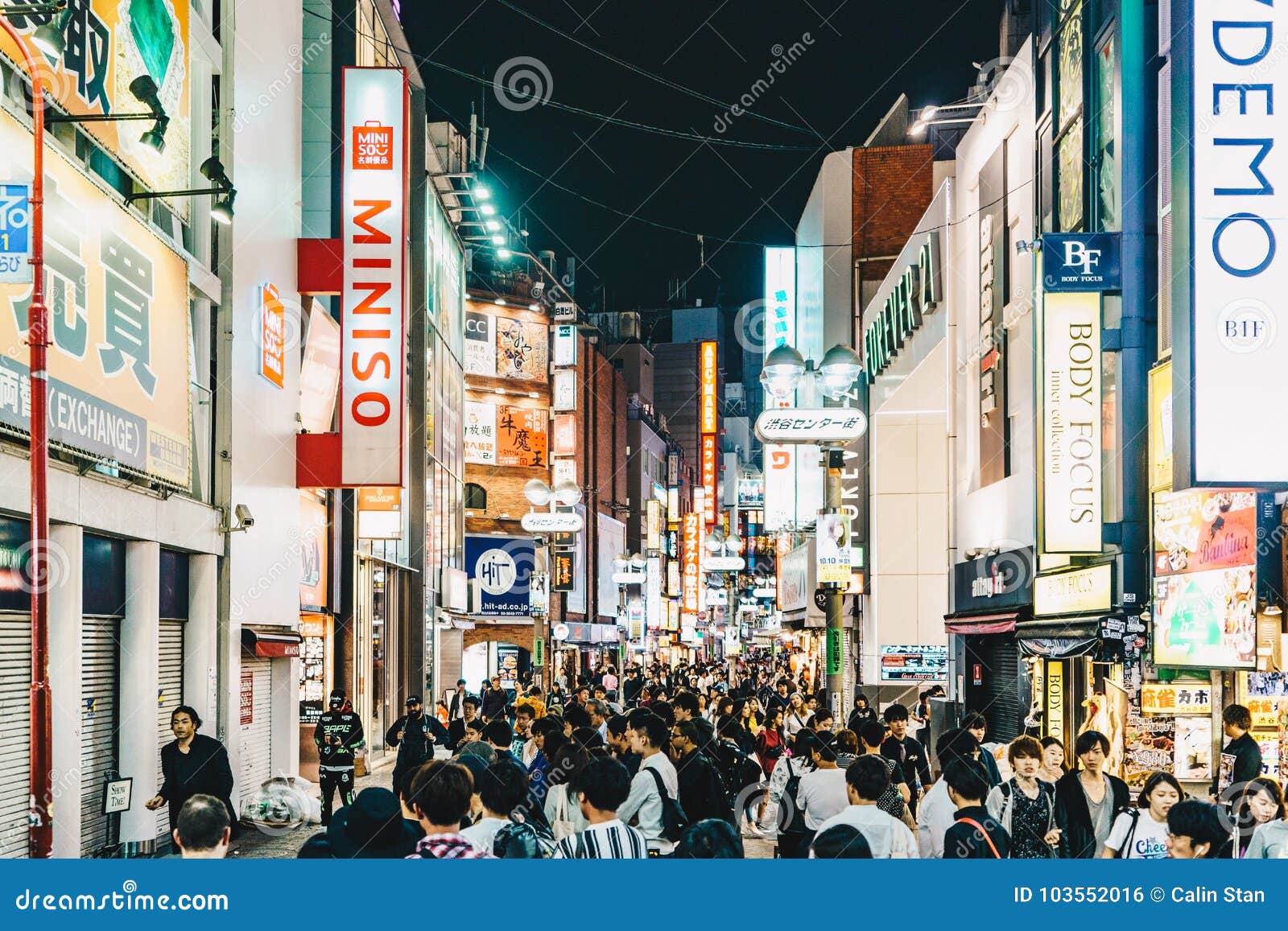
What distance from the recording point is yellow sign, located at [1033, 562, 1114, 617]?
1775 cm

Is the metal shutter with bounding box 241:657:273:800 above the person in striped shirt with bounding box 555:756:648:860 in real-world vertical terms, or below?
below

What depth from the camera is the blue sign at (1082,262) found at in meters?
17.6

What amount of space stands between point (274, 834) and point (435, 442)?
21.0m

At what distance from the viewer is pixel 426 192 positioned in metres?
36.8

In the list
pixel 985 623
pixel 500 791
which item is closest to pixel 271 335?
pixel 985 623

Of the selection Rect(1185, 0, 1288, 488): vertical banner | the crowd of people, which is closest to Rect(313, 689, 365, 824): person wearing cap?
the crowd of people

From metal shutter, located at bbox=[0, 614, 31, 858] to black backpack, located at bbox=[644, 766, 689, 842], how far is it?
18.9ft

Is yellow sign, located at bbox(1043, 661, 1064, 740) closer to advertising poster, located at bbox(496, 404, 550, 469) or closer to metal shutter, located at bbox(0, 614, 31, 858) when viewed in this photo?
Result: metal shutter, located at bbox(0, 614, 31, 858)

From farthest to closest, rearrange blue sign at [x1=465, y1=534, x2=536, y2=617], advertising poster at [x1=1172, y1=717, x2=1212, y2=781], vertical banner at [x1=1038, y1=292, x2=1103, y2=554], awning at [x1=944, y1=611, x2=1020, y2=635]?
blue sign at [x1=465, y1=534, x2=536, y2=617] < awning at [x1=944, y1=611, x2=1020, y2=635] < vertical banner at [x1=1038, y1=292, x2=1103, y2=554] < advertising poster at [x1=1172, y1=717, x2=1212, y2=781]

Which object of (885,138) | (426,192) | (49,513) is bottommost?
(49,513)

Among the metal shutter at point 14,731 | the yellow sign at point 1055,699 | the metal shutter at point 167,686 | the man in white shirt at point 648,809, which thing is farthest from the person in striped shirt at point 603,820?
the yellow sign at point 1055,699
